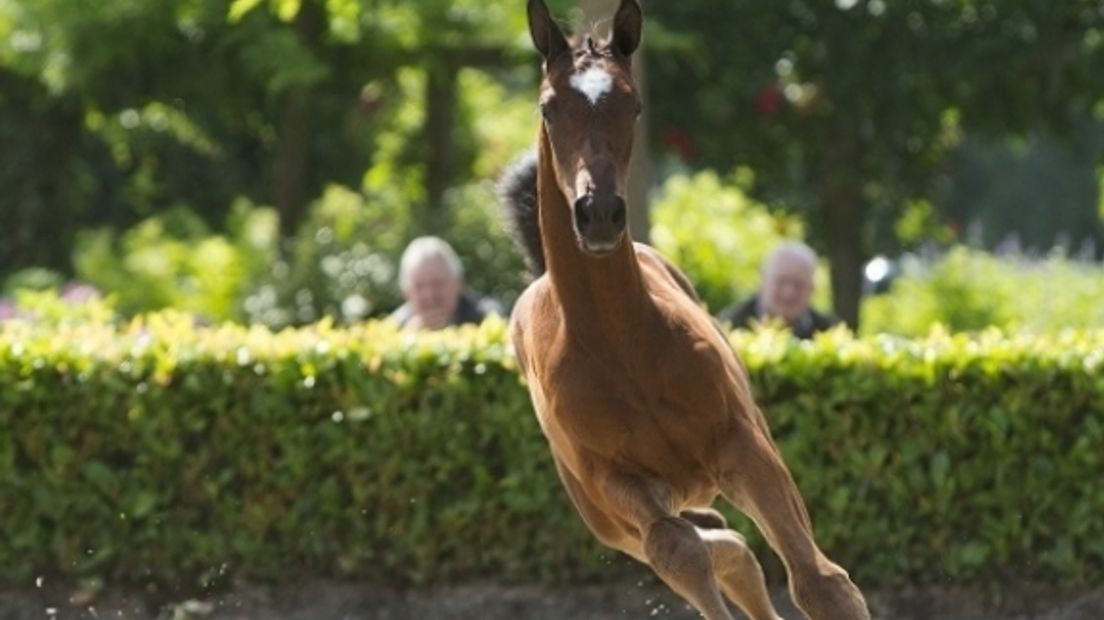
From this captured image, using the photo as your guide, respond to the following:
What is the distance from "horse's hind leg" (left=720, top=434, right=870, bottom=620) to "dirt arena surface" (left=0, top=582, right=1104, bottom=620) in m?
3.36

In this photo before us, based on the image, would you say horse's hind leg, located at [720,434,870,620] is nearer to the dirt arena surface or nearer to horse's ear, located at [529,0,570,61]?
horse's ear, located at [529,0,570,61]

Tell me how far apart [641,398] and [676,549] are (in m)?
0.38

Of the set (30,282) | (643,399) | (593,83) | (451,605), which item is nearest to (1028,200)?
(30,282)

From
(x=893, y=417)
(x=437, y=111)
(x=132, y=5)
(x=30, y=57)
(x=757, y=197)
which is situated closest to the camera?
(x=893, y=417)

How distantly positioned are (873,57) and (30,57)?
4.99m

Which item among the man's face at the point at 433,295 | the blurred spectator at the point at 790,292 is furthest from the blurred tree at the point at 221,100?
the blurred spectator at the point at 790,292

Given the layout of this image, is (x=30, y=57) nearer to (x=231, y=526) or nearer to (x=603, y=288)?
(x=231, y=526)

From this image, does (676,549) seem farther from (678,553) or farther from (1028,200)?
(1028,200)

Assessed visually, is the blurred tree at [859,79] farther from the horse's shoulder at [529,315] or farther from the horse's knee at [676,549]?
the horse's knee at [676,549]

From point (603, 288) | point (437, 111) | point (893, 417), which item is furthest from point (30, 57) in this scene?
point (603, 288)

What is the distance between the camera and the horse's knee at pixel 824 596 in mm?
5711

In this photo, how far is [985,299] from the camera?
1664 cm

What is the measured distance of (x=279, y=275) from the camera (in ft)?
47.5

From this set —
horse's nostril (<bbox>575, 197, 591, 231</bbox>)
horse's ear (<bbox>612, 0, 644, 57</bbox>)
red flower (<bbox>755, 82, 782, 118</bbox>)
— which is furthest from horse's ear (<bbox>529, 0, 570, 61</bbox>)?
red flower (<bbox>755, 82, 782, 118</bbox>)
